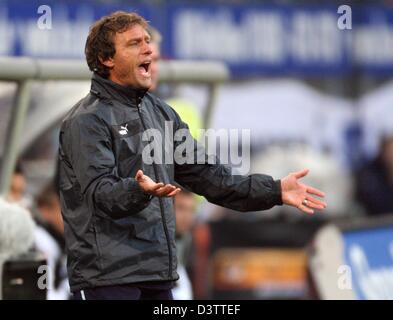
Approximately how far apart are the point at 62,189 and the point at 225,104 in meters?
6.14

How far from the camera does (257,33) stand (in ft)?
36.2

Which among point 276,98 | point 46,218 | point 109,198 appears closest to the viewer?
point 109,198

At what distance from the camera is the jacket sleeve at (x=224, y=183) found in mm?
5016

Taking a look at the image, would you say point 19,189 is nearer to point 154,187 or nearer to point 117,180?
point 117,180

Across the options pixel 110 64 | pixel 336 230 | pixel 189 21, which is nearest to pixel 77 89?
pixel 336 230

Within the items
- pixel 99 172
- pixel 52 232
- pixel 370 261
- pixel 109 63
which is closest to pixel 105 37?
pixel 109 63

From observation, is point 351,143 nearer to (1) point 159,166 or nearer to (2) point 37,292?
(2) point 37,292

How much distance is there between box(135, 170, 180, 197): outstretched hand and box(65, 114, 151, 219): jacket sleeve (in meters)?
0.04

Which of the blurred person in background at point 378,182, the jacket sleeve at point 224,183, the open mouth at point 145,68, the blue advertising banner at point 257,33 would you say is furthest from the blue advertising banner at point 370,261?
the blurred person in background at point 378,182

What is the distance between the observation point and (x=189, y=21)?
1070 centimetres

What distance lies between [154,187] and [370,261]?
288 cm

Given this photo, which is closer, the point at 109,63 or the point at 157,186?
the point at 157,186

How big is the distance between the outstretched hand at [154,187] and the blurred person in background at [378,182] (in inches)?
279

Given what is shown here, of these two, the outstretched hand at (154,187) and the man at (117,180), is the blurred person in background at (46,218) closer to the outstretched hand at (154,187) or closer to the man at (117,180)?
the man at (117,180)
